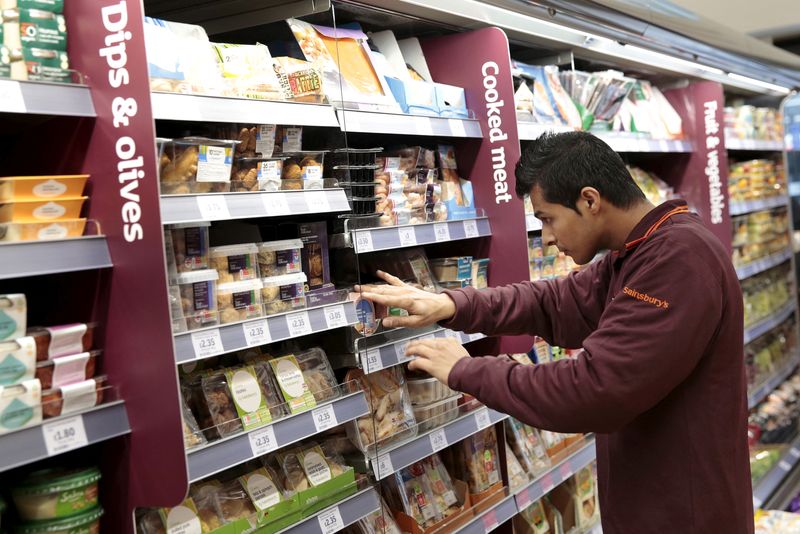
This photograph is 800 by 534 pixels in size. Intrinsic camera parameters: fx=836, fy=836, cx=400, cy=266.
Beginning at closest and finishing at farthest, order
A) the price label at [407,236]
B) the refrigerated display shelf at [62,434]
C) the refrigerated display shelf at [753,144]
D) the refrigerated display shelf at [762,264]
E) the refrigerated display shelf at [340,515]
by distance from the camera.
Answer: the refrigerated display shelf at [62,434] → the refrigerated display shelf at [340,515] → the price label at [407,236] → the refrigerated display shelf at [753,144] → the refrigerated display shelf at [762,264]

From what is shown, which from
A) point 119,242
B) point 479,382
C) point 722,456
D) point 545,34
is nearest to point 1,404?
point 119,242

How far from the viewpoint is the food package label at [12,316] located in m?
1.75

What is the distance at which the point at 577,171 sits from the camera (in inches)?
89.6

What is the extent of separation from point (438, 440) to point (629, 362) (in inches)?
39.2

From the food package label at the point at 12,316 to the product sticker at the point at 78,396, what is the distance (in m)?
0.15

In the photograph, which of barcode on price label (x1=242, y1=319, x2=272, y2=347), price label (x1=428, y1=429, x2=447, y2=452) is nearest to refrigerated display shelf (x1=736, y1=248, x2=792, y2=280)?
price label (x1=428, y1=429, x2=447, y2=452)

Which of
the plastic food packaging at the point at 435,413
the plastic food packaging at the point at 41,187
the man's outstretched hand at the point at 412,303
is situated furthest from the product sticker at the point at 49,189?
the plastic food packaging at the point at 435,413

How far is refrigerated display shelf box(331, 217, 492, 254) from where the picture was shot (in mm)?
2607

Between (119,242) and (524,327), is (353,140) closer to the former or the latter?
(524,327)

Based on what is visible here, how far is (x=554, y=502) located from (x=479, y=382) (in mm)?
2128

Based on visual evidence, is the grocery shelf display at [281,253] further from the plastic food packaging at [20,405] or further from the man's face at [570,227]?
the man's face at [570,227]

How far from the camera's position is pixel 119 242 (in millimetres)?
1871

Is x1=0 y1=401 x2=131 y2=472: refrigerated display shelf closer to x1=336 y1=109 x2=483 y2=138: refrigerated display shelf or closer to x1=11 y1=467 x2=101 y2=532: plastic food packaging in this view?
x1=11 y1=467 x2=101 y2=532: plastic food packaging

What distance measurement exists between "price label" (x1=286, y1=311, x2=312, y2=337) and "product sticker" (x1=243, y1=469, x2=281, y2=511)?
1.36 ft
